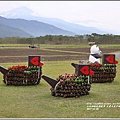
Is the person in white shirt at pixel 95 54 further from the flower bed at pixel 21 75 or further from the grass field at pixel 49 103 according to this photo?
the flower bed at pixel 21 75

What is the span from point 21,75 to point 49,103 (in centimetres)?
332

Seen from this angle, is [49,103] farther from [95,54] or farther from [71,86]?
[95,54]

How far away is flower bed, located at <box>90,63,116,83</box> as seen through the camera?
1215 centimetres

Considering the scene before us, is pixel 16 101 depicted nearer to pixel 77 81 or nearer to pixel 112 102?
pixel 77 81

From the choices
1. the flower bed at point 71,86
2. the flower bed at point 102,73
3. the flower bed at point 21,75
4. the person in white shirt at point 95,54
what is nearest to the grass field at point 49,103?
the flower bed at point 71,86

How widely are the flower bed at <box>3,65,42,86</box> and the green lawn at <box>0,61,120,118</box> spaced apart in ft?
1.06

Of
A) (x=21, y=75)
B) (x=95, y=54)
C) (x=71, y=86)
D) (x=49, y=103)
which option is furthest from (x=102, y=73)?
(x=49, y=103)

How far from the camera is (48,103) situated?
800cm

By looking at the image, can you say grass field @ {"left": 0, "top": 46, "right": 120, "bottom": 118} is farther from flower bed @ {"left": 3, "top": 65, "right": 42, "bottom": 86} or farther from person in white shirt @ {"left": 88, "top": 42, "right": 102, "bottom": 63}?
person in white shirt @ {"left": 88, "top": 42, "right": 102, "bottom": 63}

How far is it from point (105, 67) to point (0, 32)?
18538 cm

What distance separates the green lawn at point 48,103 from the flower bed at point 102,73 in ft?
4.04

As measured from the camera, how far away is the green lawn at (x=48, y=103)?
673 centimetres

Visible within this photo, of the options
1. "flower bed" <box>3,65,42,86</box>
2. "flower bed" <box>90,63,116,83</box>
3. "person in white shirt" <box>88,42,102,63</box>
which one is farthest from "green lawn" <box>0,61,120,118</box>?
"person in white shirt" <box>88,42,102,63</box>

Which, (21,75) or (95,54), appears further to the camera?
(95,54)
